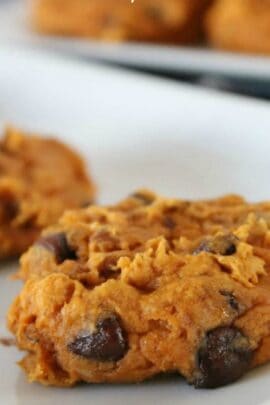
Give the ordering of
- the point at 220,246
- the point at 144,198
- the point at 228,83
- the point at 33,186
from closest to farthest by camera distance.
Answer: the point at 220,246 < the point at 144,198 < the point at 33,186 < the point at 228,83

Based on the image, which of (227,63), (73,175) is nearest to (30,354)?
(73,175)

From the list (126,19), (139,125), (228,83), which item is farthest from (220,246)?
(126,19)

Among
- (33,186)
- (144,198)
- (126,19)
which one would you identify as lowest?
(33,186)

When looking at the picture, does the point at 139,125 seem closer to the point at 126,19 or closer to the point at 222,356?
the point at 126,19

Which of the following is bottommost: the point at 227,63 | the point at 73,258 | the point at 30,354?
the point at 30,354

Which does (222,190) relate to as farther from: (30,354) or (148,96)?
(30,354)

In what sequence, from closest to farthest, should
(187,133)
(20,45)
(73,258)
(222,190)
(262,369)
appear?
1. (262,369)
2. (73,258)
3. (222,190)
4. (187,133)
5. (20,45)

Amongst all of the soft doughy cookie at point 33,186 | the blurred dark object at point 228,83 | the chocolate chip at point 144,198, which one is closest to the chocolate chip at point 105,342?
the chocolate chip at point 144,198
